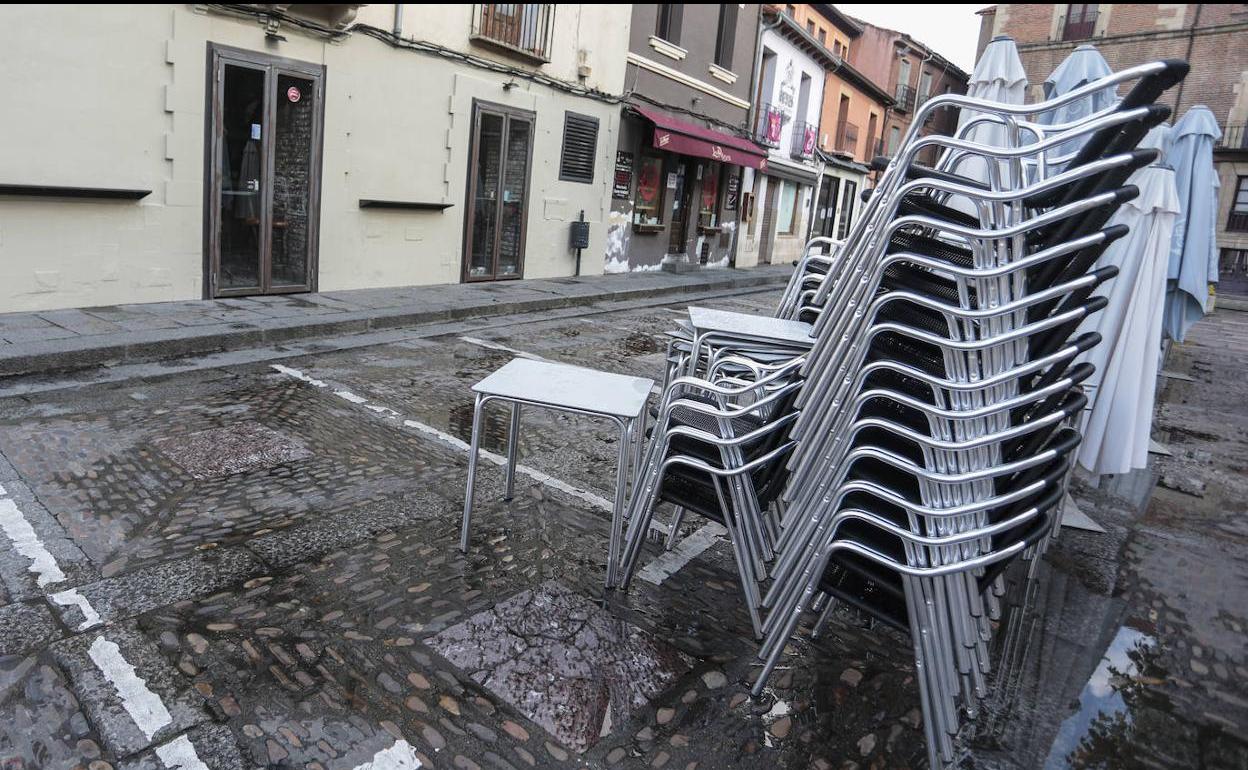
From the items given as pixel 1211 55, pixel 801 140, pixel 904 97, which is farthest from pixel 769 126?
pixel 1211 55

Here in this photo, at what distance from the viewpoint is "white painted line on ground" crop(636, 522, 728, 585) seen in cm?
359

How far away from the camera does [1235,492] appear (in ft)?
18.9

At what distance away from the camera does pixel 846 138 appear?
95.1 ft

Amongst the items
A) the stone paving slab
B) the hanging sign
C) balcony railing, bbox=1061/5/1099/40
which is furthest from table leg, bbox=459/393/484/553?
balcony railing, bbox=1061/5/1099/40

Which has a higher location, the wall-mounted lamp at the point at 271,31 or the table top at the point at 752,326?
the wall-mounted lamp at the point at 271,31

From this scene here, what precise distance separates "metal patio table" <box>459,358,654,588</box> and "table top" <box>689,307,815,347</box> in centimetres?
36

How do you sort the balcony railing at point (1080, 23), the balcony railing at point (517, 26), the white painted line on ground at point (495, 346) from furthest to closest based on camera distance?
the balcony railing at point (1080, 23)
the balcony railing at point (517, 26)
the white painted line on ground at point (495, 346)

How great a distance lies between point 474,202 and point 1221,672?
10.7 metres

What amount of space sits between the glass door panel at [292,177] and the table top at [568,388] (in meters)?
6.93

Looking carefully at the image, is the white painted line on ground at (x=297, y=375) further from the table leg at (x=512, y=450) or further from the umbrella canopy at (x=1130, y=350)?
the umbrella canopy at (x=1130, y=350)

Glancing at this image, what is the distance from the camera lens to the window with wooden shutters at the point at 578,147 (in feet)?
45.8

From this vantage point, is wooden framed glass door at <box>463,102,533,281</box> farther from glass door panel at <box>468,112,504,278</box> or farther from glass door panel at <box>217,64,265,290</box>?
glass door panel at <box>217,64,265,290</box>

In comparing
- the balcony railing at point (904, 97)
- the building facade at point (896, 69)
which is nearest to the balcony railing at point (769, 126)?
the building facade at point (896, 69)

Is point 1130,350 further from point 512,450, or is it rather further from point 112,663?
point 112,663
